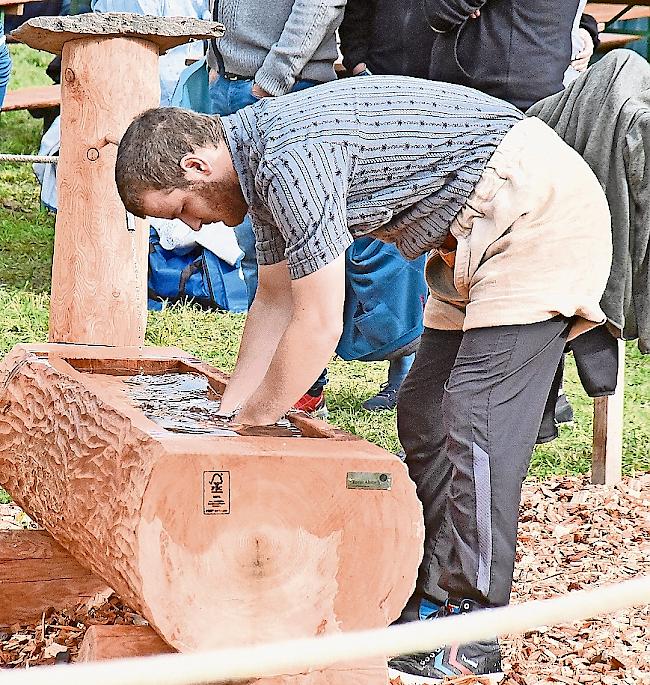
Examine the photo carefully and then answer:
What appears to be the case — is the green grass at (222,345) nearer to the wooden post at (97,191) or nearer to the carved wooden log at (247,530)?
the wooden post at (97,191)

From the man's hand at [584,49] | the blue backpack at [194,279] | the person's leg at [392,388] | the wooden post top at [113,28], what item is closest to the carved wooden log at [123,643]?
the wooden post top at [113,28]

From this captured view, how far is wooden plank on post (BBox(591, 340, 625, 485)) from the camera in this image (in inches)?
169

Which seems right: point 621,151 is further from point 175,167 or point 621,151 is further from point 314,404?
point 314,404

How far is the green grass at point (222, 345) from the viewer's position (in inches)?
188

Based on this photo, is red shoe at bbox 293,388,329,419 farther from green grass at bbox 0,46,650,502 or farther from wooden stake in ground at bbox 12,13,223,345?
wooden stake in ground at bbox 12,13,223,345

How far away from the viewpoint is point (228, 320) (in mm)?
6410

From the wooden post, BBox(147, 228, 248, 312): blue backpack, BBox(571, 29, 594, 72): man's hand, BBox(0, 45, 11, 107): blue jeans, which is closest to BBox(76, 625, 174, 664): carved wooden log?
the wooden post

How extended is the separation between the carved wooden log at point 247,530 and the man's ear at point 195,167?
1.56 ft

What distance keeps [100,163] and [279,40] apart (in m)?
1.21

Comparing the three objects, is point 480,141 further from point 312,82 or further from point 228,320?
point 228,320

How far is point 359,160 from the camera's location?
2.34 metres

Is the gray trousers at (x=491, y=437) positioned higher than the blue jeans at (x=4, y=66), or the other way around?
the blue jeans at (x=4, y=66)

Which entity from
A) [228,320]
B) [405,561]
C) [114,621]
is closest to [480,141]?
[405,561]

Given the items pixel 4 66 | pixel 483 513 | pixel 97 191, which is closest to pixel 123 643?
pixel 483 513
